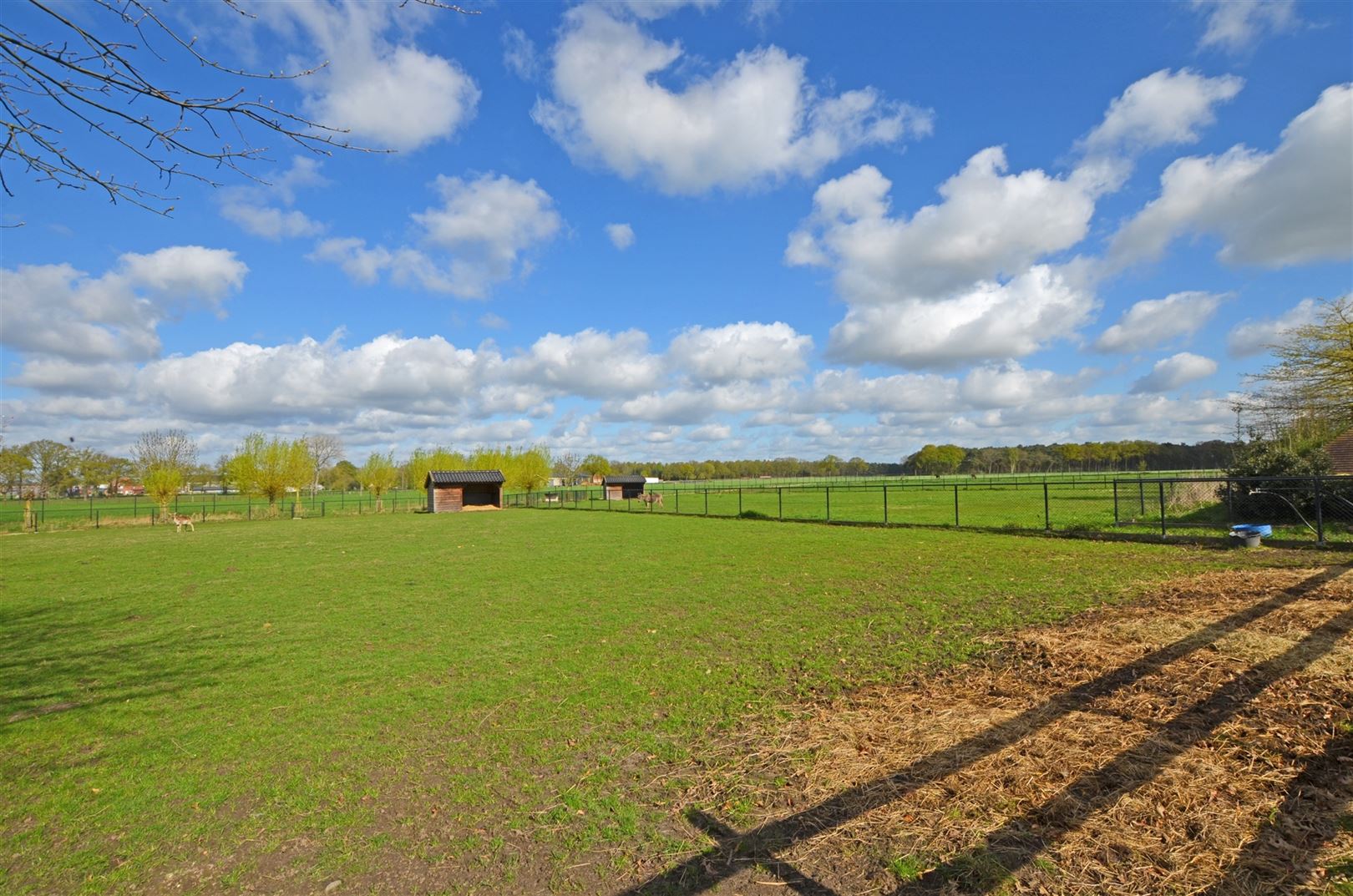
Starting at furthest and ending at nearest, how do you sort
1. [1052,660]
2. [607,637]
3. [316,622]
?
[316,622], [607,637], [1052,660]

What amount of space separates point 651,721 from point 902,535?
15.4 meters

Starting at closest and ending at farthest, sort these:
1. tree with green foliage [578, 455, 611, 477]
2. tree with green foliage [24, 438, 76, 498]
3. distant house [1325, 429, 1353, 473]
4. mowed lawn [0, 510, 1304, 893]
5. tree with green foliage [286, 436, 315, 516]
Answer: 1. mowed lawn [0, 510, 1304, 893]
2. distant house [1325, 429, 1353, 473]
3. tree with green foliage [286, 436, 315, 516]
4. tree with green foliage [24, 438, 76, 498]
5. tree with green foliage [578, 455, 611, 477]

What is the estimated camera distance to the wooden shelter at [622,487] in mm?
57062

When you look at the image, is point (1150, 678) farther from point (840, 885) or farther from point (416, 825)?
point (416, 825)

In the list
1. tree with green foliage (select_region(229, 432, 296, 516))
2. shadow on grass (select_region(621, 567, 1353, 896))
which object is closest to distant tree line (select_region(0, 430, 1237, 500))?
tree with green foliage (select_region(229, 432, 296, 516))

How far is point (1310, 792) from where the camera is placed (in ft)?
10.6

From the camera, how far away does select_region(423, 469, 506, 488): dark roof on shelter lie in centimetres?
4741

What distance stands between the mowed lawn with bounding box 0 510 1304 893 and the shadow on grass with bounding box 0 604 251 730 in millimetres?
46

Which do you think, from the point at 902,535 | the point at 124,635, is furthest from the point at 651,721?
the point at 902,535

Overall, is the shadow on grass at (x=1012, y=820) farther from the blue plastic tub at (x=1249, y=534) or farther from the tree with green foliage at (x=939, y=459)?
the tree with green foliage at (x=939, y=459)

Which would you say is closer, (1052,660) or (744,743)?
(744,743)

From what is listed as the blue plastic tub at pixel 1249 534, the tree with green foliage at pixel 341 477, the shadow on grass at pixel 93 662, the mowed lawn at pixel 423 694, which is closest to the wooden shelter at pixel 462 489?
the mowed lawn at pixel 423 694

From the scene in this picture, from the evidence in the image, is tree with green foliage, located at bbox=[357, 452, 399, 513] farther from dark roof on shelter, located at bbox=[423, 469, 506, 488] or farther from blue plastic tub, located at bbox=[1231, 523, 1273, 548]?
blue plastic tub, located at bbox=[1231, 523, 1273, 548]

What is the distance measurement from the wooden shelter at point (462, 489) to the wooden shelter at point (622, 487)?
1021 cm
